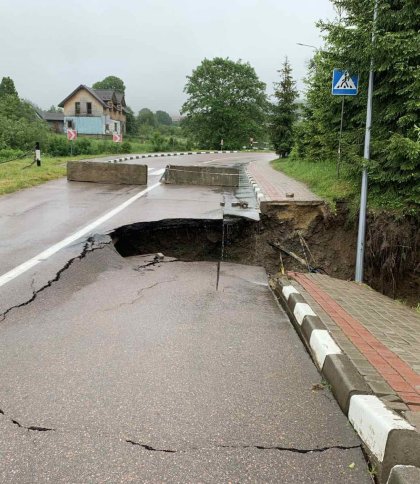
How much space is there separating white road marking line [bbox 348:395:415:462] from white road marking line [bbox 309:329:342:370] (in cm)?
66

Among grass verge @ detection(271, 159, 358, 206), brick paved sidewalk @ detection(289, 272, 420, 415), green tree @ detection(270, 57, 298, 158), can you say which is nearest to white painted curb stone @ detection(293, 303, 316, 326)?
brick paved sidewalk @ detection(289, 272, 420, 415)

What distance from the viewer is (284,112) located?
28.5 m

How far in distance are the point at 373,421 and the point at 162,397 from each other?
4.32ft

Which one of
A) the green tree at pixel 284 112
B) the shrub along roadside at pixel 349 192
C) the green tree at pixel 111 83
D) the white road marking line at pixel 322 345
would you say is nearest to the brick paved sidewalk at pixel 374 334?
the white road marking line at pixel 322 345

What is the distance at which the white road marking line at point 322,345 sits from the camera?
347 centimetres

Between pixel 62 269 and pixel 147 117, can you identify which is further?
pixel 147 117

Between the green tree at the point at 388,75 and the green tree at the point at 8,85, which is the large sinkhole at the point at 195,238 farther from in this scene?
the green tree at the point at 8,85

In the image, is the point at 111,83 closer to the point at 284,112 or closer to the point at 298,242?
the point at 284,112

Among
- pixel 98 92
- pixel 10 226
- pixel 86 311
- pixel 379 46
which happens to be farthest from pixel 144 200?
pixel 98 92

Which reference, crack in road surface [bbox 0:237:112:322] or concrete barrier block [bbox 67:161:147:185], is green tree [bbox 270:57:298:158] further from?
crack in road surface [bbox 0:237:112:322]

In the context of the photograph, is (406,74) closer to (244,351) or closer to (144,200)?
(244,351)

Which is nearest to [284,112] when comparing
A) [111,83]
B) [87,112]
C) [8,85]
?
[87,112]

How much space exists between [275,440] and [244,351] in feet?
3.91

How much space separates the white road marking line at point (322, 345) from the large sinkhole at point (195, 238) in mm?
4957
